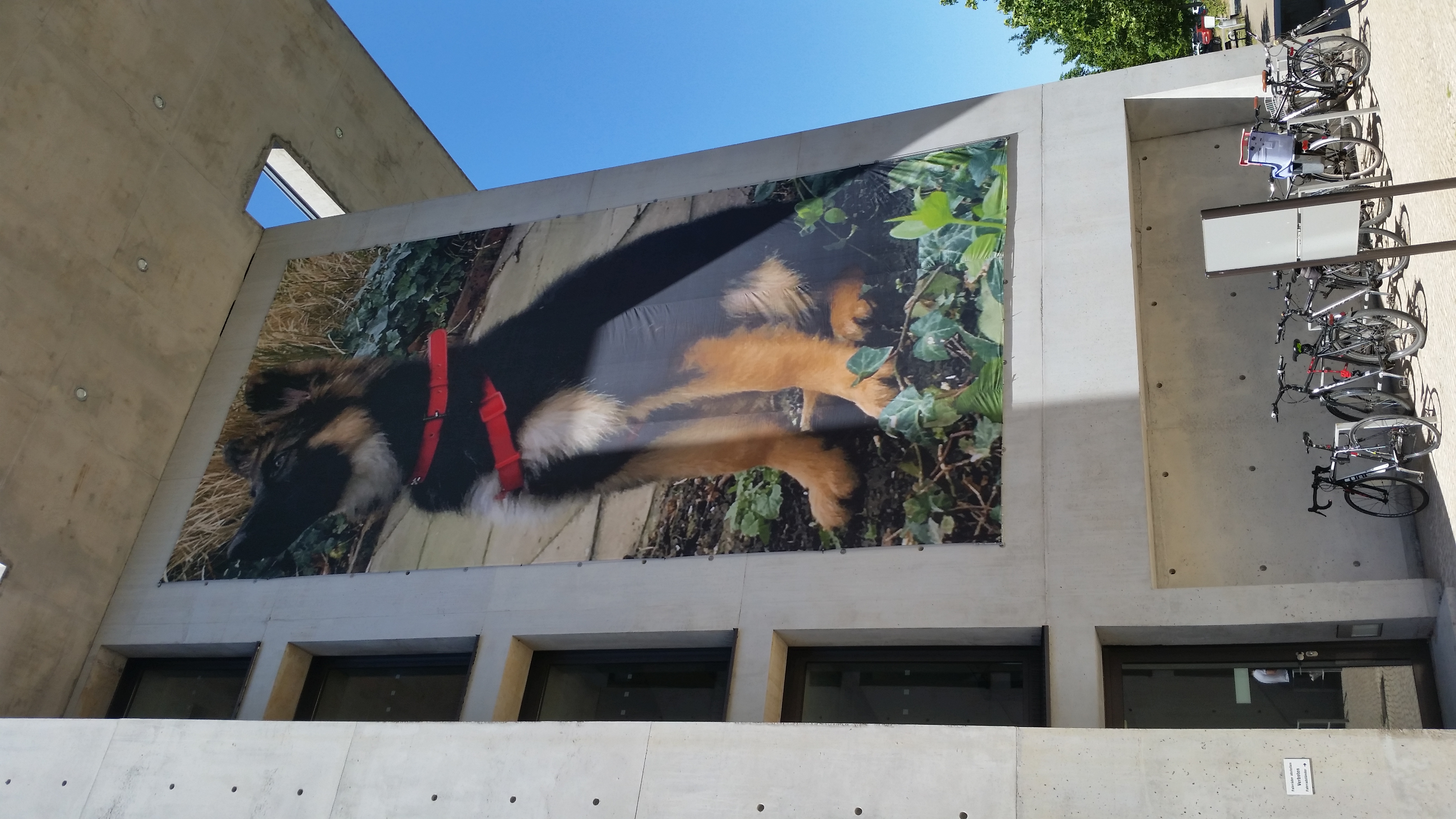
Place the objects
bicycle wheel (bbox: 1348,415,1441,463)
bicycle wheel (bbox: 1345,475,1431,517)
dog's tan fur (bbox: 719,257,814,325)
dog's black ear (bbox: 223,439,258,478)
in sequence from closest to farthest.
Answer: bicycle wheel (bbox: 1348,415,1441,463) → bicycle wheel (bbox: 1345,475,1431,517) → dog's tan fur (bbox: 719,257,814,325) → dog's black ear (bbox: 223,439,258,478)

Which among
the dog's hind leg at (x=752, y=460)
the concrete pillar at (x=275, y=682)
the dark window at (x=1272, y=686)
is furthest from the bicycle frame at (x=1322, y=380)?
the concrete pillar at (x=275, y=682)

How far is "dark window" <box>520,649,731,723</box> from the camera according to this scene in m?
7.99

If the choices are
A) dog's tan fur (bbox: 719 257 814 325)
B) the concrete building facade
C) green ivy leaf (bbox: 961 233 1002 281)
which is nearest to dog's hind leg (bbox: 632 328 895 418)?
dog's tan fur (bbox: 719 257 814 325)

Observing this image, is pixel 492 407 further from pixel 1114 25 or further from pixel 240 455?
pixel 1114 25

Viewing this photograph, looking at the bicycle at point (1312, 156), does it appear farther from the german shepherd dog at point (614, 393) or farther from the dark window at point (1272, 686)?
the dark window at point (1272, 686)

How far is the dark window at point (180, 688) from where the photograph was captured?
947 cm

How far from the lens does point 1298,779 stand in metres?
4.84

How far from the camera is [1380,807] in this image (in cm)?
471

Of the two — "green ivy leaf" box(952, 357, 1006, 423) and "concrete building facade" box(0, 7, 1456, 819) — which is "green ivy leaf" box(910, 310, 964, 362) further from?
"concrete building facade" box(0, 7, 1456, 819)

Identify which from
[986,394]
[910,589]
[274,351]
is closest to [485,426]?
[274,351]

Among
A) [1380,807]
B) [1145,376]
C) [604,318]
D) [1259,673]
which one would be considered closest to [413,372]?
[604,318]

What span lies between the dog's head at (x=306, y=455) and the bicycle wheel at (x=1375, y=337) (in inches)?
282

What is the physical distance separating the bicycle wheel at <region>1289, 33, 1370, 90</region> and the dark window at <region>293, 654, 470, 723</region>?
291 inches

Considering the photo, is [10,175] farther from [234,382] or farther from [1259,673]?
[1259,673]
